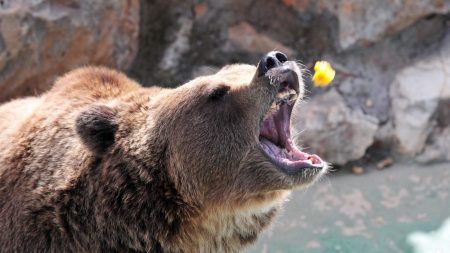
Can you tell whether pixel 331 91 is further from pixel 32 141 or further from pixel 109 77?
pixel 32 141

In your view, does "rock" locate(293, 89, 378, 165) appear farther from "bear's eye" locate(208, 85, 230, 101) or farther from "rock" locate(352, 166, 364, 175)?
"bear's eye" locate(208, 85, 230, 101)

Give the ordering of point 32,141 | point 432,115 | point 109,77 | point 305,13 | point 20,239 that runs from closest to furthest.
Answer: point 20,239 → point 32,141 → point 109,77 → point 432,115 → point 305,13

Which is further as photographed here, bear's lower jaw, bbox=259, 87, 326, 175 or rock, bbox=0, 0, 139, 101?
rock, bbox=0, 0, 139, 101

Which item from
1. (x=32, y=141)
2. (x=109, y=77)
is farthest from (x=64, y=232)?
(x=109, y=77)

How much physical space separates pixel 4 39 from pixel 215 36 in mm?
1626

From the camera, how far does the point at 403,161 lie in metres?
5.44

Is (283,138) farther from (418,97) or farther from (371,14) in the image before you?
(371,14)

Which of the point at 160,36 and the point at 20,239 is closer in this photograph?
the point at 20,239

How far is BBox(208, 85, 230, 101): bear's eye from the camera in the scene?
343cm

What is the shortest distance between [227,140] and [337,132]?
2215mm

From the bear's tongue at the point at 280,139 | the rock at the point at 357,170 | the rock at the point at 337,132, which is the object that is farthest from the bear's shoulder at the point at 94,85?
the rock at the point at 357,170

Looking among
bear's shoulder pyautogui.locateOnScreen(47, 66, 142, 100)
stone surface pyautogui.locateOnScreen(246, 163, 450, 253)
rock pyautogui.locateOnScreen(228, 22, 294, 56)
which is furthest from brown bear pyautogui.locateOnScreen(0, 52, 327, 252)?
rock pyautogui.locateOnScreen(228, 22, 294, 56)

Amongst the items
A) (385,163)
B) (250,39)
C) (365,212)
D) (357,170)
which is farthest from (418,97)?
(250,39)

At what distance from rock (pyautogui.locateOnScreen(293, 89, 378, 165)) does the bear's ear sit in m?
2.14
